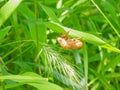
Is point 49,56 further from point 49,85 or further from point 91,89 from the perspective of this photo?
point 91,89

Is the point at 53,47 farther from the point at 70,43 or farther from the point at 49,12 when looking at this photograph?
the point at 49,12

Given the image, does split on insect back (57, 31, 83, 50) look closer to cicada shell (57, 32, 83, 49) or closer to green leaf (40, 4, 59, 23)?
cicada shell (57, 32, 83, 49)

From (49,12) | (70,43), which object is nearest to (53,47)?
(70,43)

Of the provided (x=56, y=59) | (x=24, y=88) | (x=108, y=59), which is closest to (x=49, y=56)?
(x=56, y=59)

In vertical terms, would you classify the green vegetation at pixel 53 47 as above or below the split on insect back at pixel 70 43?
below

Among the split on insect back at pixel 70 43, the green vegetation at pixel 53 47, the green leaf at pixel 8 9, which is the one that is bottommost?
the green vegetation at pixel 53 47

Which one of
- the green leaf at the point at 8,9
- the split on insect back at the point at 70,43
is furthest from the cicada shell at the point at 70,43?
the green leaf at the point at 8,9

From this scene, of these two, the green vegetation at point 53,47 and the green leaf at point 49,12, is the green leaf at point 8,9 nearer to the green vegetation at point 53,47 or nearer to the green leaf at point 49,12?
the green vegetation at point 53,47

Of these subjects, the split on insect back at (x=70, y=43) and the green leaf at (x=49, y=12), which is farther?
the green leaf at (x=49, y=12)
